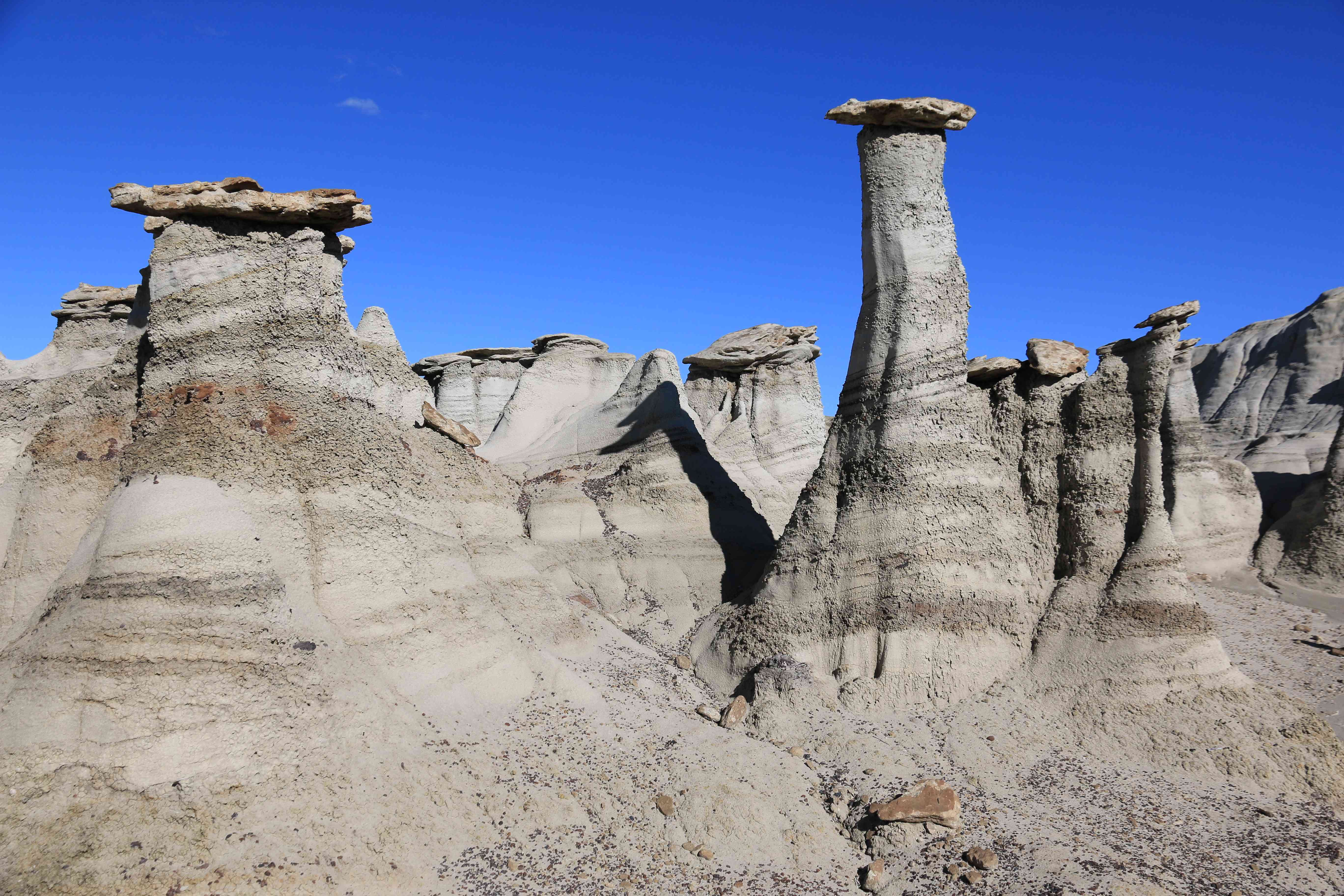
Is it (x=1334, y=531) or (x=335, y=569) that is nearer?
(x=335, y=569)

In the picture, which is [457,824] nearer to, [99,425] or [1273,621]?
[99,425]

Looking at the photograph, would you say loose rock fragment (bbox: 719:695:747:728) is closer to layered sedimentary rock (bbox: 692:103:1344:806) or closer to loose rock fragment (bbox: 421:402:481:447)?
layered sedimentary rock (bbox: 692:103:1344:806)

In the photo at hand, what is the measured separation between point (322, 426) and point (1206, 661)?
9.26 m

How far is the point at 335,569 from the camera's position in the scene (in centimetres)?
723

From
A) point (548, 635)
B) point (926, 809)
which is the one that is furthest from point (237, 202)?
point (926, 809)

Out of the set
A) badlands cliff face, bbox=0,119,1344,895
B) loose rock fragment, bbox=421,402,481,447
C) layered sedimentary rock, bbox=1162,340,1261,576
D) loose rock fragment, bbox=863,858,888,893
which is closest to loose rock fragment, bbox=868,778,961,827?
badlands cliff face, bbox=0,119,1344,895

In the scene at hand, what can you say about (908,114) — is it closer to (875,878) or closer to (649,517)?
(649,517)

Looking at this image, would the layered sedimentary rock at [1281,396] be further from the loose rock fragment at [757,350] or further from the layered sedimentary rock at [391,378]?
the layered sedimentary rock at [391,378]

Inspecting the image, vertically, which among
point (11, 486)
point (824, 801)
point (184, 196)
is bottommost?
point (824, 801)

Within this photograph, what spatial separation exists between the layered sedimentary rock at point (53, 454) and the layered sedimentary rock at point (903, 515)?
705cm

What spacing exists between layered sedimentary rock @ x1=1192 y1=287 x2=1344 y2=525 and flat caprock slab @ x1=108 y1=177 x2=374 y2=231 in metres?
17.5

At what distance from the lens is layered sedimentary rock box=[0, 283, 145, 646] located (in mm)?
7496

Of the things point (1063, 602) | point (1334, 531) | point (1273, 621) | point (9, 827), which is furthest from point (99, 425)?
point (1334, 531)

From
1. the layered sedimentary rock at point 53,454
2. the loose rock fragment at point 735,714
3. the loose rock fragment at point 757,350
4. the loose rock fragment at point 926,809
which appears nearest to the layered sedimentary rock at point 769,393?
the loose rock fragment at point 757,350
